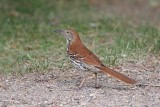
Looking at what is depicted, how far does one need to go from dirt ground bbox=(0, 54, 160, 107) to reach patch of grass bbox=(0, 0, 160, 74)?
340 mm

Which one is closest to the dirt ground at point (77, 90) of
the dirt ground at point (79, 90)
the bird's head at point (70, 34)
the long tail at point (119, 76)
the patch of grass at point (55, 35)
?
the dirt ground at point (79, 90)

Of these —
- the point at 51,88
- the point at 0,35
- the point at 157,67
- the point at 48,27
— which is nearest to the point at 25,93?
the point at 51,88

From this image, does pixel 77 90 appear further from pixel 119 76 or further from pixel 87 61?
pixel 119 76

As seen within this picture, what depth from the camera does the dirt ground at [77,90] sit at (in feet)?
25.5

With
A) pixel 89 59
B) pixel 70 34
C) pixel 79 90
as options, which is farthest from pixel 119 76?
pixel 70 34

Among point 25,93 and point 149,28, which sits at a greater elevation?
point 149,28

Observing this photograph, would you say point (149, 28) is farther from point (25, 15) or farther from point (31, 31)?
point (25, 15)

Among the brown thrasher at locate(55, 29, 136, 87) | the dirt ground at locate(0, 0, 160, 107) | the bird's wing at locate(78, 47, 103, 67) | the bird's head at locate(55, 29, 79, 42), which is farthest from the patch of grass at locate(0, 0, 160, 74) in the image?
the bird's wing at locate(78, 47, 103, 67)

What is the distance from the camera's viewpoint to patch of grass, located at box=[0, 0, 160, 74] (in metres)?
10.1

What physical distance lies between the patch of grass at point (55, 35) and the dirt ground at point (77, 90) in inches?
13.4

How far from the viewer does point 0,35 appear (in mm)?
11922

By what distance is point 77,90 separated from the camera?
8375 millimetres

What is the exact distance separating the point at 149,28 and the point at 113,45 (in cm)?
135

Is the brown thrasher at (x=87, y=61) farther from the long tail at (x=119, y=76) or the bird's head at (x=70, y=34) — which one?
the bird's head at (x=70, y=34)
